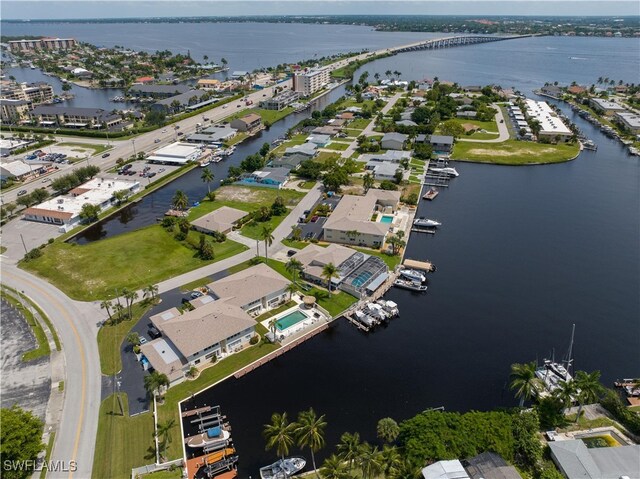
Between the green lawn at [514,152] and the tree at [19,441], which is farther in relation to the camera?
the green lawn at [514,152]

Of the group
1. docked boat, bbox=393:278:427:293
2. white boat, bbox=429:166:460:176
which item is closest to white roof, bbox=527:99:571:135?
white boat, bbox=429:166:460:176

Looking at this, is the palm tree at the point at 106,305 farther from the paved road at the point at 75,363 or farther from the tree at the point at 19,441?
the tree at the point at 19,441

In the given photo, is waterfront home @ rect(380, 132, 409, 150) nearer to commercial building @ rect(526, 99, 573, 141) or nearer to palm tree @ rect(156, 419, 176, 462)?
commercial building @ rect(526, 99, 573, 141)

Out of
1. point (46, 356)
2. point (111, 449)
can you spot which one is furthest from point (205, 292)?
point (111, 449)

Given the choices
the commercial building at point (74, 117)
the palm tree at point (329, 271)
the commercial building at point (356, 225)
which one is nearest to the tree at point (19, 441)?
the palm tree at point (329, 271)

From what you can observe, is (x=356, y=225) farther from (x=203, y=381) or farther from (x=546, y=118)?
(x=546, y=118)
